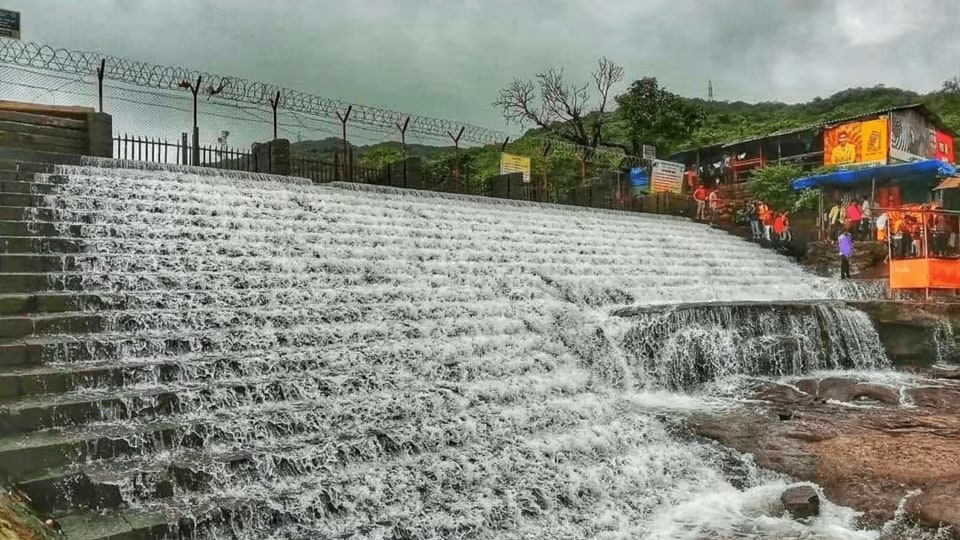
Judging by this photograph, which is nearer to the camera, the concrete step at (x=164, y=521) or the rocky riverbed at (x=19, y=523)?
the rocky riverbed at (x=19, y=523)

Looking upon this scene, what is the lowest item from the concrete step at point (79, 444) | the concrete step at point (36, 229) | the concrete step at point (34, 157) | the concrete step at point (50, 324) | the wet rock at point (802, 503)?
the wet rock at point (802, 503)

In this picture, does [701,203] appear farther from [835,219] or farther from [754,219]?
[835,219]

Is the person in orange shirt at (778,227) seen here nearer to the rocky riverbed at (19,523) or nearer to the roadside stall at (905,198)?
the roadside stall at (905,198)

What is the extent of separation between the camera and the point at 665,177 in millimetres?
22391

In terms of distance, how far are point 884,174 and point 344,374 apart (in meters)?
19.8

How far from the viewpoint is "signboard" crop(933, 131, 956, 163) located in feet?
84.6

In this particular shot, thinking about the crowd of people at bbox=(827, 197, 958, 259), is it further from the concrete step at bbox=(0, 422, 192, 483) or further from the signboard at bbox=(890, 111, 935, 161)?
the concrete step at bbox=(0, 422, 192, 483)

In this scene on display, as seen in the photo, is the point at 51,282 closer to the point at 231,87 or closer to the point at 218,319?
the point at 218,319

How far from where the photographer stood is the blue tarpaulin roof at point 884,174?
19.1m

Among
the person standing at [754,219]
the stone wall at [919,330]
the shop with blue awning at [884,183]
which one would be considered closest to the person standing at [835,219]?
the shop with blue awning at [884,183]

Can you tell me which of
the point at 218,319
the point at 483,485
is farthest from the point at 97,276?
the point at 483,485

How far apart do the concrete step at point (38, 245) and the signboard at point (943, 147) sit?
28.8m

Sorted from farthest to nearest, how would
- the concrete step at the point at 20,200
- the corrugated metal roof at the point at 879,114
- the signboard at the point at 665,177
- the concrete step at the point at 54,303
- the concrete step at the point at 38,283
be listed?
the corrugated metal roof at the point at 879,114, the signboard at the point at 665,177, the concrete step at the point at 20,200, the concrete step at the point at 38,283, the concrete step at the point at 54,303

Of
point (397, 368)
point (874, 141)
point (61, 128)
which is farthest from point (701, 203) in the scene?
point (61, 128)
